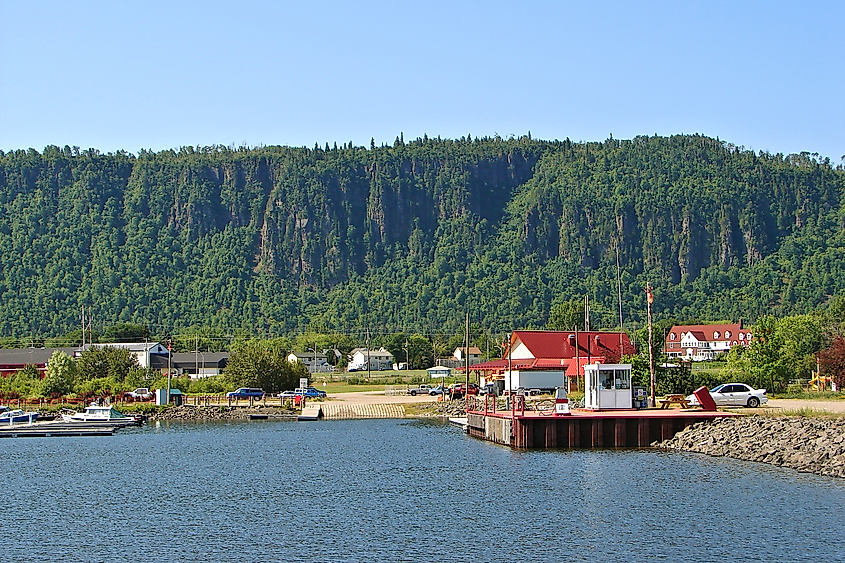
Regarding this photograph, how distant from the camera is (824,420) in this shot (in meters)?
46.8

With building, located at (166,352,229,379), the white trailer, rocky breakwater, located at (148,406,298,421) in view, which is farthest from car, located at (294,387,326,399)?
building, located at (166,352,229,379)

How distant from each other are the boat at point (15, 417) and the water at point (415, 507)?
1828 cm

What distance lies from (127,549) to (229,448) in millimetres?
25731

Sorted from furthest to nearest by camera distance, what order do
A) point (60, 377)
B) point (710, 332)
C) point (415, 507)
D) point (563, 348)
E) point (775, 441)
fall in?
point (710, 332)
point (60, 377)
point (563, 348)
point (775, 441)
point (415, 507)

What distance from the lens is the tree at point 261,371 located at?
88.2 metres

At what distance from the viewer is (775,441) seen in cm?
4444

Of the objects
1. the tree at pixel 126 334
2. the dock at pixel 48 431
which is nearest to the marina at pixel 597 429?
the dock at pixel 48 431

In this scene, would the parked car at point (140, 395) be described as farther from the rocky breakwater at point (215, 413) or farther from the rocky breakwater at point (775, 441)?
the rocky breakwater at point (775, 441)

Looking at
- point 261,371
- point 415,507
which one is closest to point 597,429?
point 415,507

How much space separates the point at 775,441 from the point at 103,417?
43.7 m

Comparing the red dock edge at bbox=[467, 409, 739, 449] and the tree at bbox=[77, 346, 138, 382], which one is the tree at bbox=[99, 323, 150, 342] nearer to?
the tree at bbox=[77, 346, 138, 382]

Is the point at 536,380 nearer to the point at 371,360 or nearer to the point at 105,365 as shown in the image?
the point at 105,365

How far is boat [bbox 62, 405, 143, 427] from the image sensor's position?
230 feet

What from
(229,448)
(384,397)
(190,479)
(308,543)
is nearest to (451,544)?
(308,543)
